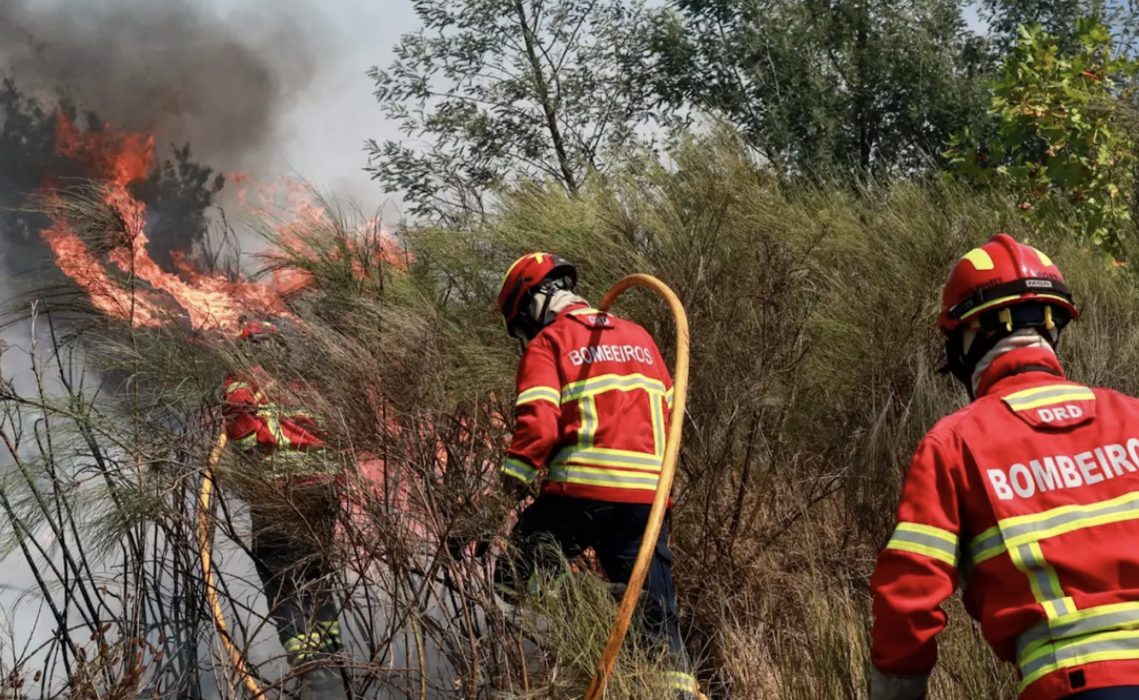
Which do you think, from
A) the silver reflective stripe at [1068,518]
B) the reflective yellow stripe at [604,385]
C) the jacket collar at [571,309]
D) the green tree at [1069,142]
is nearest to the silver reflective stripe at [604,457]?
the reflective yellow stripe at [604,385]

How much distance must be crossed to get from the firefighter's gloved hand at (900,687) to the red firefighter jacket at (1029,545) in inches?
0.9

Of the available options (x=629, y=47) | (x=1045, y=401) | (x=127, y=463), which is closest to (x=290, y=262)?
(x=127, y=463)

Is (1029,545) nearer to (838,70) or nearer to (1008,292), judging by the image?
(1008,292)

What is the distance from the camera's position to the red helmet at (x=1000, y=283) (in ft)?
8.55

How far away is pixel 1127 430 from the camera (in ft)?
7.80

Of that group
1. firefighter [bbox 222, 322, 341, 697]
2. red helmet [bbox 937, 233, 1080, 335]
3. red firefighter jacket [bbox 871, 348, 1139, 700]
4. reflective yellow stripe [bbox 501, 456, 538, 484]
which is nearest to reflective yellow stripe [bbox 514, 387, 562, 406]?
reflective yellow stripe [bbox 501, 456, 538, 484]

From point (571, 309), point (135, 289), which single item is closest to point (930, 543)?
point (571, 309)

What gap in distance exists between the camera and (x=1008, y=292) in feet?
8.54

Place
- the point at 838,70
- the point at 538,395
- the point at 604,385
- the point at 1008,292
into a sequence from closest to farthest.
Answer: the point at 1008,292 → the point at 538,395 → the point at 604,385 → the point at 838,70

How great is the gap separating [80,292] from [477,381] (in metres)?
1.95

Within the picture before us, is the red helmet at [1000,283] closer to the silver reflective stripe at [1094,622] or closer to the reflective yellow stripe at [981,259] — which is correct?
the reflective yellow stripe at [981,259]

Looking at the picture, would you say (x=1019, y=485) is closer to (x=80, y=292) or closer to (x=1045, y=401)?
(x=1045, y=401)

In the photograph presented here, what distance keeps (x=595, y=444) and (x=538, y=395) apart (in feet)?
0.94

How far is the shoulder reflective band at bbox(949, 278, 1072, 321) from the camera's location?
260cm
